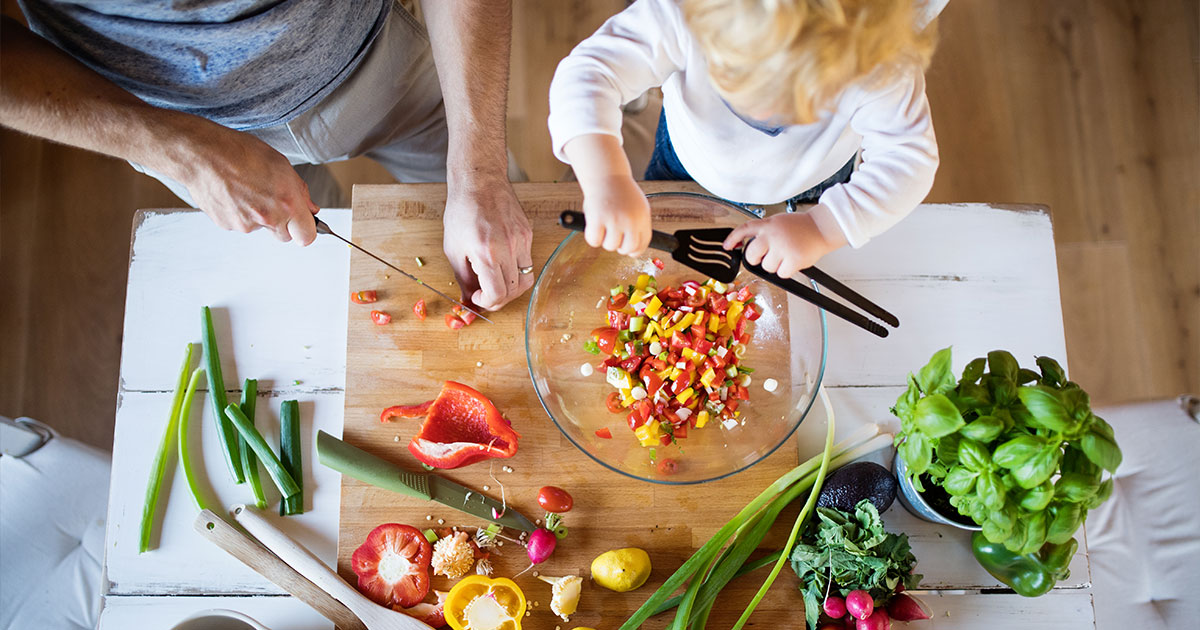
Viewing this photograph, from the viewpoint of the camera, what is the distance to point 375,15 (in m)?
1.27

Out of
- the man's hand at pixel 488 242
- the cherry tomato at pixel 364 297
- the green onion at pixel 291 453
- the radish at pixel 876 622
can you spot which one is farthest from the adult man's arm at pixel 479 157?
the radish at pixel 876 622

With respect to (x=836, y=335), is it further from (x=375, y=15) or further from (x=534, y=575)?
(x=375, y=15)

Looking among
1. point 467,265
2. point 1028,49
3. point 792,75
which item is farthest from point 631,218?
point 1028,49

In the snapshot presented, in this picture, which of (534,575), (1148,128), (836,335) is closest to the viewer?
(534,575)

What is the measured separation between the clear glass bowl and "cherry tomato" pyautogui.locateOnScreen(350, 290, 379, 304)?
282 millimetres

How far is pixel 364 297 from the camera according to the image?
1.19 m

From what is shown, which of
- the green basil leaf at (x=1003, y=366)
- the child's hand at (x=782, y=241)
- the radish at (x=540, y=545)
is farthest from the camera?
the radish at (x=540, y=545)

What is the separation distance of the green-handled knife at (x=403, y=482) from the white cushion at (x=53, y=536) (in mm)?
580

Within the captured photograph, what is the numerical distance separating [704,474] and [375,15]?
100 cm

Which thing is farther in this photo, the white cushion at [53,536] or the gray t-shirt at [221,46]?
the white cushion at [53,536]

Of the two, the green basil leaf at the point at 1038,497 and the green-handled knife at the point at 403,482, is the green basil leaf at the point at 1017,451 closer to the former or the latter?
the green basil leaf at the point at 1038,497

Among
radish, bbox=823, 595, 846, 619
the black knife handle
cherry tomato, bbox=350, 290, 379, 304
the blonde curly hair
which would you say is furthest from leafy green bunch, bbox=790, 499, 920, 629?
cherry tomato, bbox=350, 290, 379, 304

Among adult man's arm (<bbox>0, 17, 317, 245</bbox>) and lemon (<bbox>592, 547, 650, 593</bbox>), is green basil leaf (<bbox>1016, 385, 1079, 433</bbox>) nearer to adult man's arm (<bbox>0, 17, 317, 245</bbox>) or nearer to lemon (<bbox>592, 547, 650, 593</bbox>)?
lemon (<bbox>592, 547, 650, 593</bbox>)

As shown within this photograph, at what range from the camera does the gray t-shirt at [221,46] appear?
106 cm
